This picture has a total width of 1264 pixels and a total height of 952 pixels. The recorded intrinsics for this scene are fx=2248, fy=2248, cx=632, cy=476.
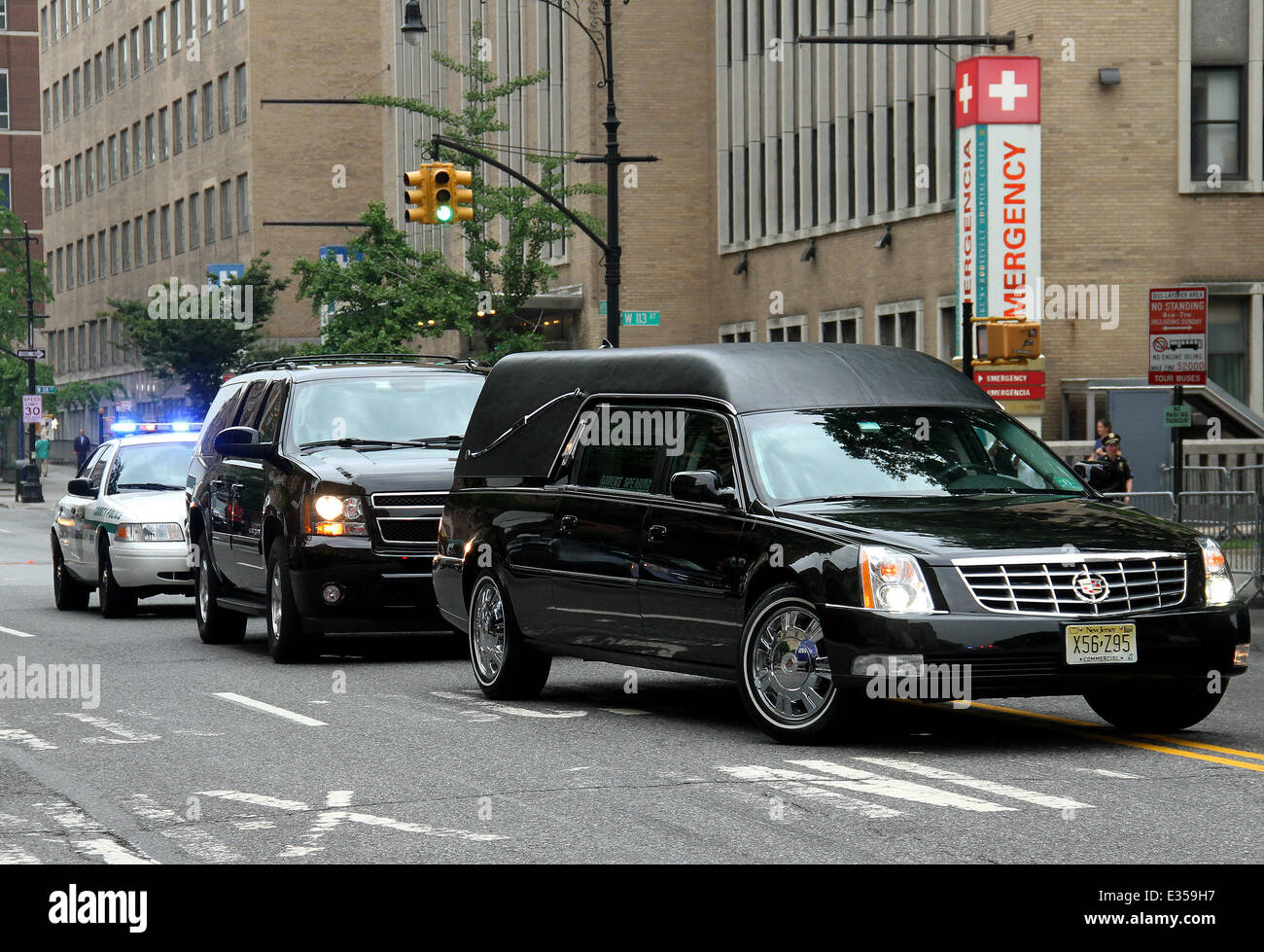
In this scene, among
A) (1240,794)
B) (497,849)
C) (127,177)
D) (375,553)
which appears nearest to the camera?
(497,849)

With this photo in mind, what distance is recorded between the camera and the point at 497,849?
25.9ft

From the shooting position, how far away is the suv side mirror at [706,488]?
36.9ft

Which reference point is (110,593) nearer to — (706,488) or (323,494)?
(323,494)

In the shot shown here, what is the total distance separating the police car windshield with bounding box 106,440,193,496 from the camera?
73.5ft

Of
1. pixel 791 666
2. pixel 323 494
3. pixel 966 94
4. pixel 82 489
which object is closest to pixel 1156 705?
pixel 791 666

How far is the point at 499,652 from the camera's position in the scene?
517 inches

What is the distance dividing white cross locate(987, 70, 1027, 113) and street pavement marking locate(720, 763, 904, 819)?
27587 mm

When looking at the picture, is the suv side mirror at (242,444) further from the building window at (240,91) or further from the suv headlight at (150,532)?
the building window at (240,91)

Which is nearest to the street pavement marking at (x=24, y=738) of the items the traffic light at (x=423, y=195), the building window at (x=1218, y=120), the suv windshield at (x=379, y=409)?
the suv windshield at (x=379, y=409)

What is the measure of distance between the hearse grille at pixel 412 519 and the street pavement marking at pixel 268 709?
2051mm

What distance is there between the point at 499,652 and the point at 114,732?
7.70 feet

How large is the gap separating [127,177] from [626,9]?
51.7 m
